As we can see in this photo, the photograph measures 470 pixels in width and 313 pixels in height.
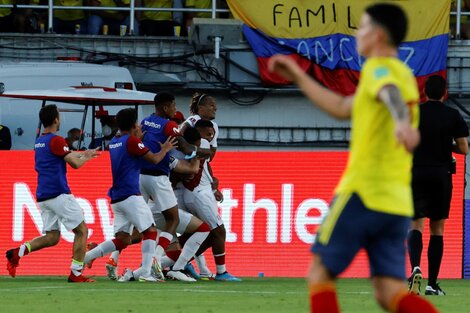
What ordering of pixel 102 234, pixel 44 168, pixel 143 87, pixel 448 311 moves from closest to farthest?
pixel 448 311
pixel 44 168
pixel 102 234
pixel 143 87

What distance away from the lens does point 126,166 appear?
1476 cm

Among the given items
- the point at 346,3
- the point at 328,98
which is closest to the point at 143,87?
the point at 346,3

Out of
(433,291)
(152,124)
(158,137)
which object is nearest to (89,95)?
(152,124)

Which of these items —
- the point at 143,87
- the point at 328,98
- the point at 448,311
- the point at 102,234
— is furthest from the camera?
the point at 143,87

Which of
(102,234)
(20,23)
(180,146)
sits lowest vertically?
(102,234)

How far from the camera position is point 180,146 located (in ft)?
49.6

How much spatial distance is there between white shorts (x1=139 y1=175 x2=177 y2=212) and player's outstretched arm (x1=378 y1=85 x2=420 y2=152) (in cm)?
840

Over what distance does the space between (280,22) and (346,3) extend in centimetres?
127

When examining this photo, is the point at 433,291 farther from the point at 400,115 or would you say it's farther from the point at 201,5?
the point at 201,5

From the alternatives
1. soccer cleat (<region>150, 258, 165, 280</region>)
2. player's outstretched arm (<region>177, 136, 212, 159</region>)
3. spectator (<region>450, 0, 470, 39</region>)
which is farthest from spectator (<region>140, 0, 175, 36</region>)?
soccer cleat (<region>150, 258, 165, 280</region>)

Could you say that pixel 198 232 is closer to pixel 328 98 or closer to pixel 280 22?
pixel 328 98

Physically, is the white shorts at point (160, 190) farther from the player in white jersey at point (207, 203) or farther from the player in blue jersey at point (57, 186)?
the player in blue jersey at point (57, 186)

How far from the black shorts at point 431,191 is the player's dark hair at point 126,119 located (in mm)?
3538

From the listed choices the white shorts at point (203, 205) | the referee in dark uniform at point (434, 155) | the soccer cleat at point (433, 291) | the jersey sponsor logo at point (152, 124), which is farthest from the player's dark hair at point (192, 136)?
the soccer cleat at point (433, 291)
